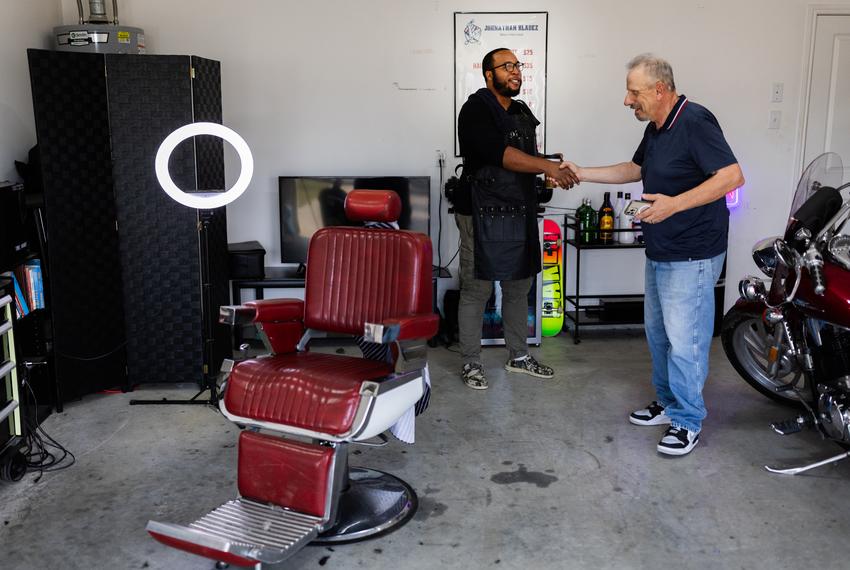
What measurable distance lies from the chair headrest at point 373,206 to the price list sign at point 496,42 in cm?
237

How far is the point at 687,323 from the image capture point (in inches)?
129

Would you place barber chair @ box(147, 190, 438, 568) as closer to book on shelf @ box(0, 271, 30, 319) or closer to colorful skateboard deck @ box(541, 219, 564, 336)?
book on shelf @ box(0, 271, 30, 319)

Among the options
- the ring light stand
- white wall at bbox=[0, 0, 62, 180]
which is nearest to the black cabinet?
the ring light stand

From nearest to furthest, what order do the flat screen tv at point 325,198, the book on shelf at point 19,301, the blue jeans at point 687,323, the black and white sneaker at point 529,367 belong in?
the blue jeans at point 687,323 < the book on shelf at point 19,301 < the black and white sneaker at point 529,367 < the flat screen tv at point 325,198

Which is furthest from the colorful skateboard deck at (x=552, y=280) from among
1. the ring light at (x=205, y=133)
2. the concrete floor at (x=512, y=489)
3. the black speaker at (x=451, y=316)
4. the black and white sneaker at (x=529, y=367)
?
the ring light at (x=205, y=133)

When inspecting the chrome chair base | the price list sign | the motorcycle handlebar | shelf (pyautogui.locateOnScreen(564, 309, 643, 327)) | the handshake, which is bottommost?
the chrome chair base

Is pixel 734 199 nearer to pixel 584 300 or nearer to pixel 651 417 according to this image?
pixel 584 300

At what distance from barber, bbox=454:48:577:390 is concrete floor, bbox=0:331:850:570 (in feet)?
2.06

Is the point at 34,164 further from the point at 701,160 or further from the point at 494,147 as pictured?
the point at 701,160

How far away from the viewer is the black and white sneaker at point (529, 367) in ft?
14.5

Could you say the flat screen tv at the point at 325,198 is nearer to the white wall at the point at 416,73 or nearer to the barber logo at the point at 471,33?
the white wall at the point at 416,73

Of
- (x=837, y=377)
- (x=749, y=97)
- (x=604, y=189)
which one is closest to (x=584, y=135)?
(x=604, y=189)

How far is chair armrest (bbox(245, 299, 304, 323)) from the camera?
289 centimetres

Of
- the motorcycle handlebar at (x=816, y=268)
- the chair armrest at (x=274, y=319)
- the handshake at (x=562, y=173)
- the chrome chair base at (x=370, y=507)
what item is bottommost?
the chrome chair base at (x=370, y=507)
